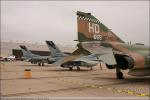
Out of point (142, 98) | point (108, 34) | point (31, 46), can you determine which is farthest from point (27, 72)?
point (31, 46)

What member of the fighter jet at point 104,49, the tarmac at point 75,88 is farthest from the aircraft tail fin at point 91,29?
the tarmac at point 75,88

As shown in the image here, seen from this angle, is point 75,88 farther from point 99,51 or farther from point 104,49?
point 104,49

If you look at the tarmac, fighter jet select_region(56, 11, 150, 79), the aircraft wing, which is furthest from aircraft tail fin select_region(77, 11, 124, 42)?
the tarmac

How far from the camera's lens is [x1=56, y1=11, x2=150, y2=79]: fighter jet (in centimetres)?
1656

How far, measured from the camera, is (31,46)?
9769cm

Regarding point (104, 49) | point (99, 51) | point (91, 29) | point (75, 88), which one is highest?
point (91, 29)

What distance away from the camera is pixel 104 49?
17.1m

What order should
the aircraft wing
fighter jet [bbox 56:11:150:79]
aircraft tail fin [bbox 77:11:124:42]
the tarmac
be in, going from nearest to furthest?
1. the tarmac
2. the aircraft wing
3. fighter jet [bbox 56:11:150:79]
4. aircraft tail fin [bbox 77:11:124:42]

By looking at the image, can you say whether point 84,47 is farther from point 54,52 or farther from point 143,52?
point 54,52

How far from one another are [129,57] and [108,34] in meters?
2.71

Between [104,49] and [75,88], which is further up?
[104,49]

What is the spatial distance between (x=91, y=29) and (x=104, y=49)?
5.50 ft

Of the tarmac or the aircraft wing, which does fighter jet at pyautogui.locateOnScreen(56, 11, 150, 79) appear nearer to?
the aircraft wing

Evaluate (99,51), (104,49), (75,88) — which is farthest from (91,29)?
(75,88)
